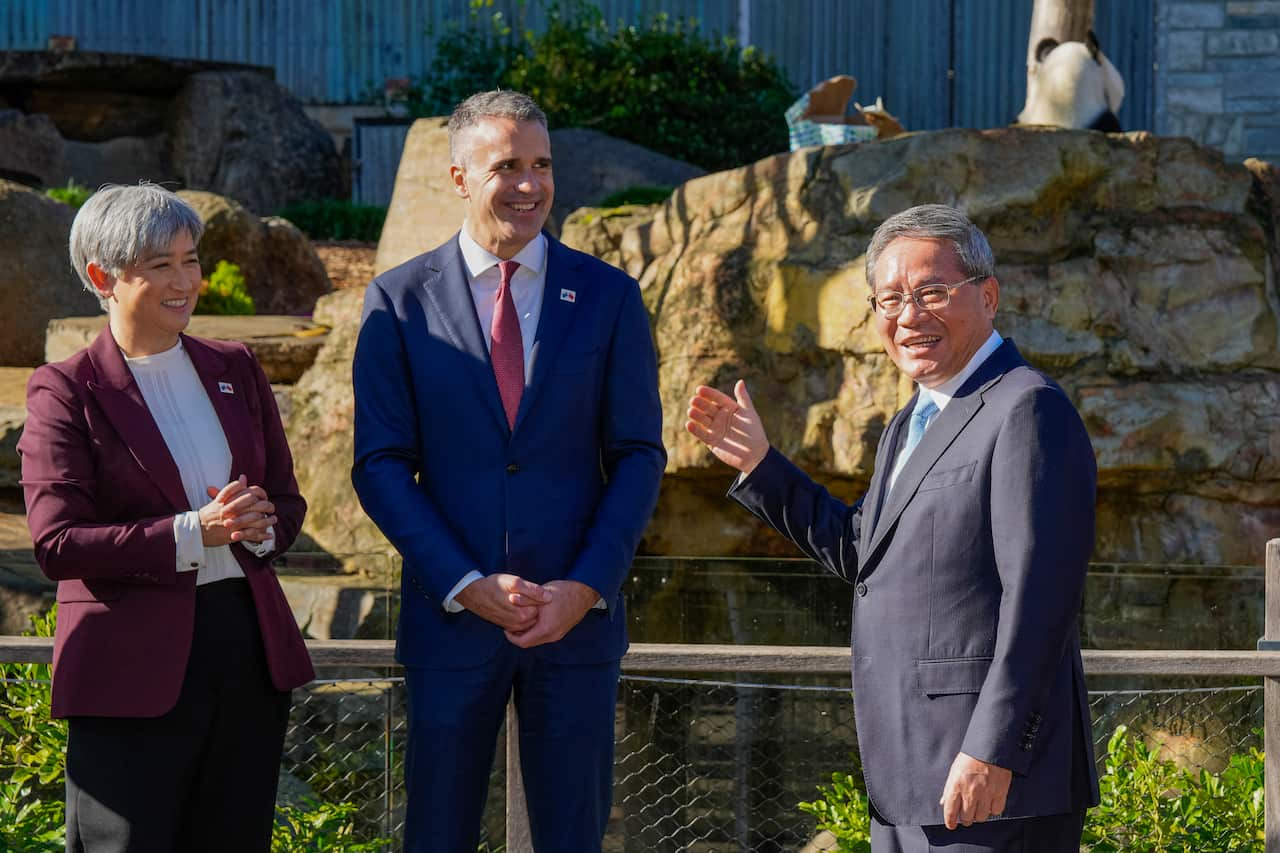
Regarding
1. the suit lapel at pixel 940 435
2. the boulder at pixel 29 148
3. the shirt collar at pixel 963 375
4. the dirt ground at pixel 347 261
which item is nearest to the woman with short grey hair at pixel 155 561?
the suit lapel at pixel 940 435

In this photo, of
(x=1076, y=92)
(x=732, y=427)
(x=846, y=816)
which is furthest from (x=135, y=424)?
(x=1076, y=92)

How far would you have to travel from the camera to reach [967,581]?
7.97 feet

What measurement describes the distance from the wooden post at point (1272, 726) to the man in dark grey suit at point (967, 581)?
1.19 m

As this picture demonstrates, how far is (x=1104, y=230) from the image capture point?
6.29 metres

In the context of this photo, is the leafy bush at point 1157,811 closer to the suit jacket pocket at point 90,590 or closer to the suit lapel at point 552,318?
the suit lapel at point 552,318

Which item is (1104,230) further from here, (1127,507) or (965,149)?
(1127,507)

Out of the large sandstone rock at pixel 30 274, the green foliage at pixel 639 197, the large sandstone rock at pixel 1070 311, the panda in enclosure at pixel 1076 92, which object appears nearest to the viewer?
the large sandstone rock at pixel 1070 311

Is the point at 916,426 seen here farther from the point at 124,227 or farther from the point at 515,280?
the point at 124,227

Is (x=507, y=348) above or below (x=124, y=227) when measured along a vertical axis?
below

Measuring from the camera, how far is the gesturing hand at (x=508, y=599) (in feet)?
8.74

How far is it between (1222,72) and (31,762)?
9.75 metres

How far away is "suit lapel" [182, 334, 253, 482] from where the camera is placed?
284 centimetres

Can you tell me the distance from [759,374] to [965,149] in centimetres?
126

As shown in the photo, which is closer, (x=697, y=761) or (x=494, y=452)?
(x=494, y=452)
